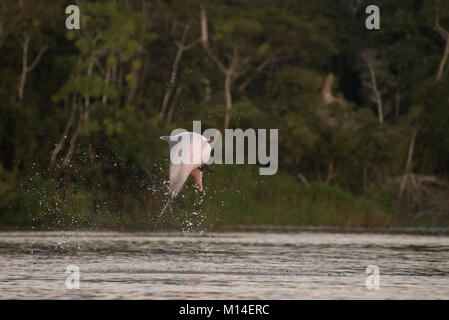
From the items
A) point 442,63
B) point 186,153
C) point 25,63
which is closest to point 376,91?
point 442,63

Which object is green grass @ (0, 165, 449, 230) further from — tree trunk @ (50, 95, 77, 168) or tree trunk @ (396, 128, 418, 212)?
tree trunk @ (50, 95, 77, 168)

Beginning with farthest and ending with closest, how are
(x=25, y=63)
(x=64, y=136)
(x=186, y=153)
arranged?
1. (x=25, y=63)
2. (x=64, y=136)
3. (x=186, y=153)

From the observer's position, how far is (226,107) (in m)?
56.0

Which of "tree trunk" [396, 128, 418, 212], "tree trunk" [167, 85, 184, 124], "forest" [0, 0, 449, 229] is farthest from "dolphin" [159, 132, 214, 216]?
"tree trunk" [167, 85, 184, 124]

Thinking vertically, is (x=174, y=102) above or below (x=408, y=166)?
above

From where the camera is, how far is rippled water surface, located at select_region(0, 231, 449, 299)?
76.7ft

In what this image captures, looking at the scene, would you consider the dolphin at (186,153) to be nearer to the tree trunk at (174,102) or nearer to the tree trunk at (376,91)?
the tree trunk at (174,102)

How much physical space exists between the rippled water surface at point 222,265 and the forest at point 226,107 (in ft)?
11.1

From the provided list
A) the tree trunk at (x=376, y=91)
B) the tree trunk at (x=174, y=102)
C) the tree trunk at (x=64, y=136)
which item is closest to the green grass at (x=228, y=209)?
the tree trunk at (x=64, y=136)

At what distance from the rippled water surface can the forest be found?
338 centimetres

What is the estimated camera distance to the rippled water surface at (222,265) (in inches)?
920

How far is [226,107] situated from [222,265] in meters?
26.8

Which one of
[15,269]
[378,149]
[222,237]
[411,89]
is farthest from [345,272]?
[411,89]

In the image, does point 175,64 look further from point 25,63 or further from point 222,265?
point 222,265
